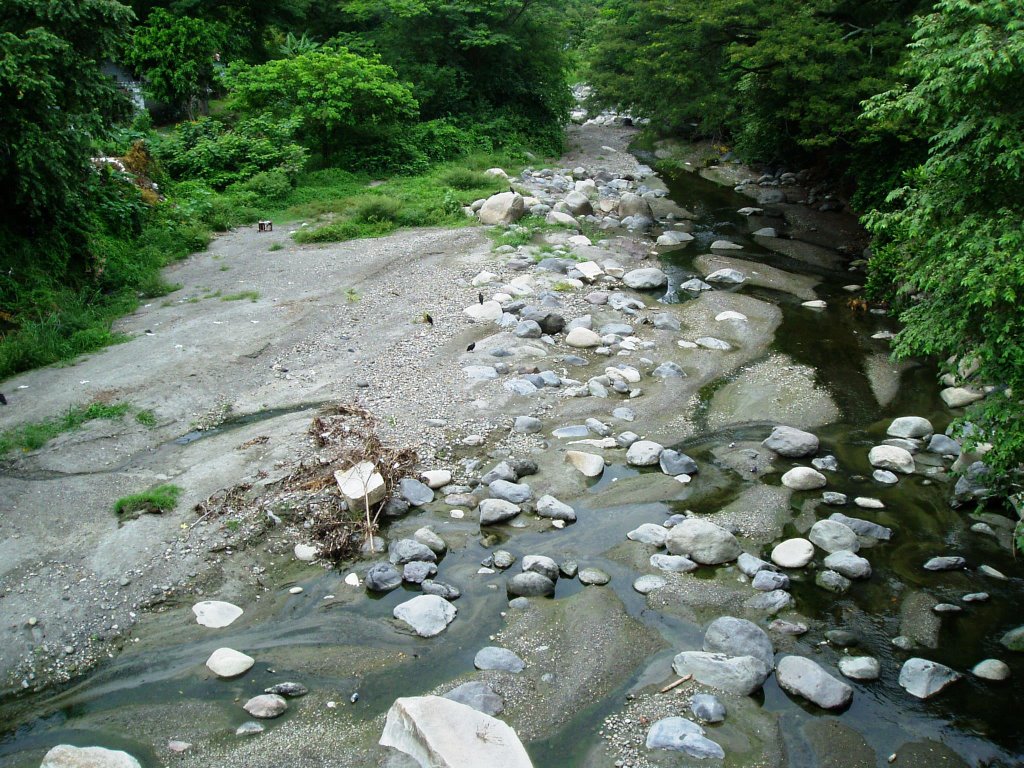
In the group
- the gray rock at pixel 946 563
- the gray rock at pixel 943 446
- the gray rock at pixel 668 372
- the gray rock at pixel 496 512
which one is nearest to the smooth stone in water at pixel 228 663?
the gray rock at pixel 496 512

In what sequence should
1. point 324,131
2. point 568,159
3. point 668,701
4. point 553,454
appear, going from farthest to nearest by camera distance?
point 568,159 → point 324,131 → point 553,454 → point 668,701

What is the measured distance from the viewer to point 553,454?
7828mm

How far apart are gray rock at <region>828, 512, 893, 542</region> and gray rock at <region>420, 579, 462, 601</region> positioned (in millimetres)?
3376

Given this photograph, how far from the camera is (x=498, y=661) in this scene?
528cm

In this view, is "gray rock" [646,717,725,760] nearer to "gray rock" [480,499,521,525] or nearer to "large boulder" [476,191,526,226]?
"gray rock" [480,499,521,525]

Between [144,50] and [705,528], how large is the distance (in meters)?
20.9

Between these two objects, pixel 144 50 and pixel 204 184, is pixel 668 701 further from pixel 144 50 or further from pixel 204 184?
pixel 144 50

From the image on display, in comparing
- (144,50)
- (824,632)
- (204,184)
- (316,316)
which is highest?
(144,50)

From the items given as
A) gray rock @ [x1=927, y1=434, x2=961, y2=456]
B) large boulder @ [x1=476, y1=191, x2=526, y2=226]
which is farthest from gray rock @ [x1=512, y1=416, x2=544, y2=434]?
large boulder @ [x1=476, y1=191, x2=526, y2=226]

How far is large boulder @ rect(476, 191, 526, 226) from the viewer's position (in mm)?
15922

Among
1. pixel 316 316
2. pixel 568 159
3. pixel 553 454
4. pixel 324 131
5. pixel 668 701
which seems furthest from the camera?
pixel 568 159

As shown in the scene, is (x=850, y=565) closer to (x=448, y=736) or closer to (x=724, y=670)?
(x=724, y=670)

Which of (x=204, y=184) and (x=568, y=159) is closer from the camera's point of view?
(x=204, y=184)

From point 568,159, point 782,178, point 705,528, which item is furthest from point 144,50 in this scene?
point 705,528
